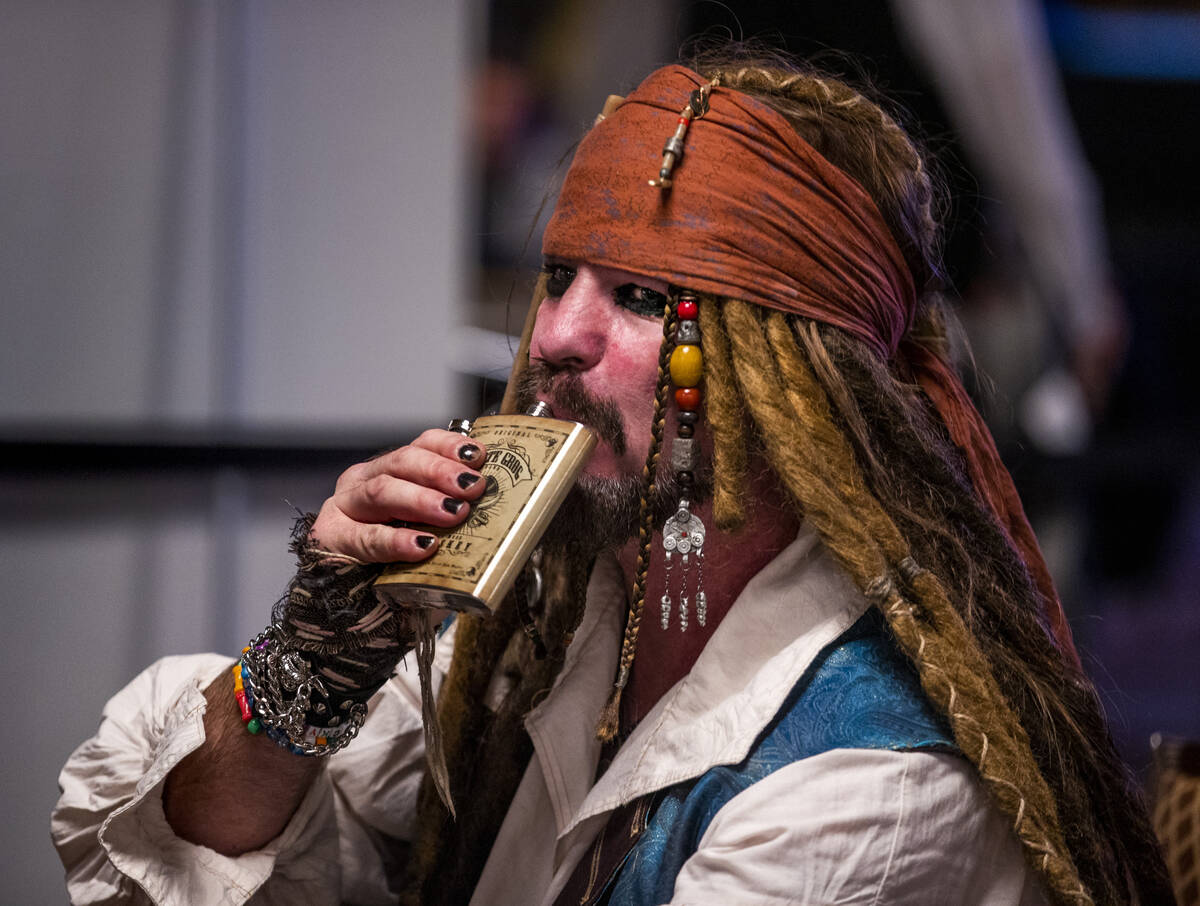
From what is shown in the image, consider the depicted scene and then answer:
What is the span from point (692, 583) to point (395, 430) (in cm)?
291

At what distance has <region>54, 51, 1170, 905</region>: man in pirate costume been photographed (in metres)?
1.09

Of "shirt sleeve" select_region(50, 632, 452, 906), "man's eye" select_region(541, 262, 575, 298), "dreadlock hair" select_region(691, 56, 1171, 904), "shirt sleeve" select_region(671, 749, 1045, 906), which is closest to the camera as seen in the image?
"shirt sleeve" select_region(671, 749, 1045, 906)

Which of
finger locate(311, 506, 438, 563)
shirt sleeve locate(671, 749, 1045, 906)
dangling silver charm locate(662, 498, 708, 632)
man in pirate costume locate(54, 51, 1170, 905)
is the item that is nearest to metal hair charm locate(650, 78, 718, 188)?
man in pirate costume locate(54, 51, 1170, 905)

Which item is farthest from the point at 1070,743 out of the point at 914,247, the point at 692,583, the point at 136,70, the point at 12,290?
the point at 136,70

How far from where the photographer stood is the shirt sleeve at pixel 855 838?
39.3 inches

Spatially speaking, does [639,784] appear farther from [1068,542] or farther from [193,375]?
[1068,542]

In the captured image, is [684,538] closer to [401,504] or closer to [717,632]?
[717,632]

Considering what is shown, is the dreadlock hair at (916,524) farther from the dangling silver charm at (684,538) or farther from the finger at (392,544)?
the finger at (392,544)

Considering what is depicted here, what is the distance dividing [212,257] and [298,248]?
0.30 m

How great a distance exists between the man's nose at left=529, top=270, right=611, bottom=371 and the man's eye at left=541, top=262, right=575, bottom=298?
0.13ft

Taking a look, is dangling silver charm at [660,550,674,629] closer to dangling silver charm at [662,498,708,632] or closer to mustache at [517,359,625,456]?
dangling silver charm at [662,498,708,632]

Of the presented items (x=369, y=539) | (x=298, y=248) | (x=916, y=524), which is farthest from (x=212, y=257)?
(x=916, y=524)

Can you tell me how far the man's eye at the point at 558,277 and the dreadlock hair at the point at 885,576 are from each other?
0.09 metres

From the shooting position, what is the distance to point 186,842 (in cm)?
124
